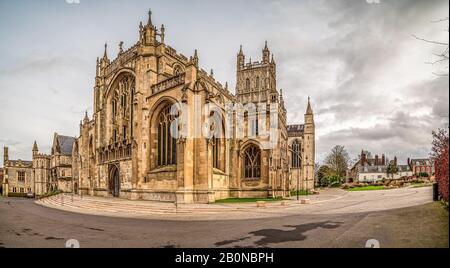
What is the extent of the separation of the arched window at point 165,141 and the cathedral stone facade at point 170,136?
10 centimetres

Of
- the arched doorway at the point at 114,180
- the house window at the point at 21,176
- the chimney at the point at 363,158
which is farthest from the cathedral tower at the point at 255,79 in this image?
the house window at the point at 21,176

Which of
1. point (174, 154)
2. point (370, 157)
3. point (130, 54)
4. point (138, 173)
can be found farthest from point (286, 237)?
point (370, 157)

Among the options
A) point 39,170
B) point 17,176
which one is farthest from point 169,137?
point 17,176

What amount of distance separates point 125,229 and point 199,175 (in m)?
11.5

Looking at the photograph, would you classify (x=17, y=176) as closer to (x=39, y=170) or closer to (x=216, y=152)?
(x=39, y=170)

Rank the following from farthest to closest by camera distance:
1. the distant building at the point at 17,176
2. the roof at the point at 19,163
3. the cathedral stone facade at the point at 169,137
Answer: the roof at the point at 19,163 < the distant building at the point at 17,176 < the cathedral stone facade at the point at 169,137

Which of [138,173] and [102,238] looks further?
[138,173]

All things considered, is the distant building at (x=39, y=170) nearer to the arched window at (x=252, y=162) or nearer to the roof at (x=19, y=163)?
the roof at (x=19, y=163)

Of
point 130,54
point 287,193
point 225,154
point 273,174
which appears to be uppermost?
point 130,54

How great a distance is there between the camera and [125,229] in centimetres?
1095

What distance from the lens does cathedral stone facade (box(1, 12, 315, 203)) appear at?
2270 centimetres

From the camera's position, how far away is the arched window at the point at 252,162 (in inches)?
1281
